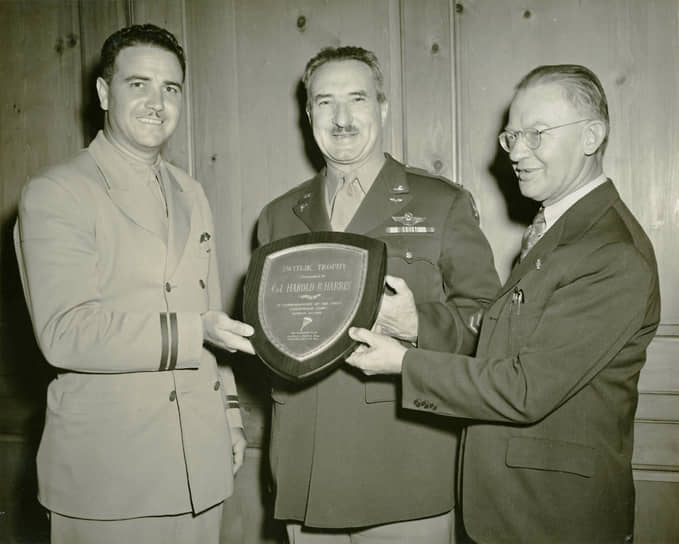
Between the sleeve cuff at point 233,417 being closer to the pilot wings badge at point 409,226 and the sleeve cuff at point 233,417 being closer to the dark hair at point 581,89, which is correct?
the pilot wings badge at point 409,226

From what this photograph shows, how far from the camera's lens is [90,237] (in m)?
1.64

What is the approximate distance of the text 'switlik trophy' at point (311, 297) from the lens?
149cm

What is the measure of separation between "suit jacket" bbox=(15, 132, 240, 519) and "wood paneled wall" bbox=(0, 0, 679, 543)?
945 mm

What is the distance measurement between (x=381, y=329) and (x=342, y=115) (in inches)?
28.0

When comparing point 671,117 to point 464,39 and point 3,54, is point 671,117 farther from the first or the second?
point 3,54

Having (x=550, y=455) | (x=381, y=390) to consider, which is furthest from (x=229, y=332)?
(x=550, y=455)

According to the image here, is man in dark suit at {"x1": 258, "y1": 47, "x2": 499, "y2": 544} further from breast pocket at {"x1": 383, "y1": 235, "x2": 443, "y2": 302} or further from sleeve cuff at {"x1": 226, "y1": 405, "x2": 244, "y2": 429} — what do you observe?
sleeve cuff at {"x1": 226, "y1": 405, "x2": 244, "y2": 429}

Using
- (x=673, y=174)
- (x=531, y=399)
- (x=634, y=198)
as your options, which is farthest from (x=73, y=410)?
(x=673, y=174)

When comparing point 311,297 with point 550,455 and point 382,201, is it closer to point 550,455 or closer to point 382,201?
point 382,201

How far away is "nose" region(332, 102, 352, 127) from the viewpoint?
1876 mm

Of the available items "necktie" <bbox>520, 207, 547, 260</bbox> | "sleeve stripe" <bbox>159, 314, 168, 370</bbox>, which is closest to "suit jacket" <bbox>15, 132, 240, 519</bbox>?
"sleeve stripe" <bbox>159, 314, 168, 370</bbox>

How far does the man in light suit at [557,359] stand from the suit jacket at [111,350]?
565mm

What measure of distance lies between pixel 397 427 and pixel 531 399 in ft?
1.76

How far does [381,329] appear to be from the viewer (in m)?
1.73
